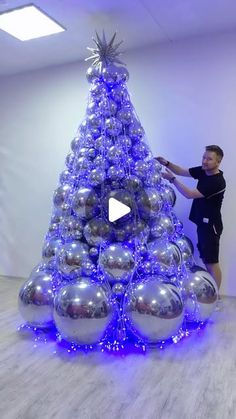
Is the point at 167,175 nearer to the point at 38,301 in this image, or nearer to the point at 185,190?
the point at 185,190

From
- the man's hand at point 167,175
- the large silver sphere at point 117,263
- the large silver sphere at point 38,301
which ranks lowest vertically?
the large silver sphere at point 38,301

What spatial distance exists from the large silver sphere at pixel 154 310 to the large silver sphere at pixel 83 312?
0.15 m

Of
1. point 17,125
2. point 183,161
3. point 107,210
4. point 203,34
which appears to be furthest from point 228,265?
point 17,125

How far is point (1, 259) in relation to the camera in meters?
4.50

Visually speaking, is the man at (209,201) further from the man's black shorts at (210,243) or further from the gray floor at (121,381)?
the gray floor at (121,381)

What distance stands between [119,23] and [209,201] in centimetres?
173

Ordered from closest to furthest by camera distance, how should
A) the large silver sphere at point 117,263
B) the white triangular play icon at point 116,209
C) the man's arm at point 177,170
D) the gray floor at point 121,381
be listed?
the gray floor at point 121,381 → the large silver sphere at point 117,263 → the white triangular play icon at point 116,209 → the man's arm at point 177,170

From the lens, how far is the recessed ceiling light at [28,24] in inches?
112

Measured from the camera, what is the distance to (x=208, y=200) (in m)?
3.10

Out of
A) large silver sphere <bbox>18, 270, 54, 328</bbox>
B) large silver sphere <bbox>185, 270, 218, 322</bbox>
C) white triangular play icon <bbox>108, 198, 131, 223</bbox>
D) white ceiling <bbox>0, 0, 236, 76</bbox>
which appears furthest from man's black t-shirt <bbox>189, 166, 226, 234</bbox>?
large silver sphere <bbox>18, 270, 54, 328</bbox>

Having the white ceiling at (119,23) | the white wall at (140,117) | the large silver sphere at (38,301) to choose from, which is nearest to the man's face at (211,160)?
the white wall at (140,117)

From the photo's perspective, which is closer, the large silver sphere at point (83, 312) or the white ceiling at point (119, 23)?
the large silver sphere at point (83, 312)

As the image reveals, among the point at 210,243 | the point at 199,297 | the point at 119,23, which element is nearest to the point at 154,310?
the point at 199,297

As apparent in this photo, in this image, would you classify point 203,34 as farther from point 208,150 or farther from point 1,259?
point 1,259
